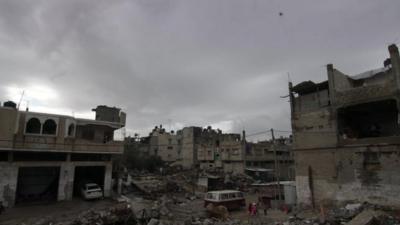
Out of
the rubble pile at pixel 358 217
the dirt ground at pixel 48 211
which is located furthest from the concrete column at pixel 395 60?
the dirt ground at pixel 48 211

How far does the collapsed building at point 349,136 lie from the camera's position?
19.3 m

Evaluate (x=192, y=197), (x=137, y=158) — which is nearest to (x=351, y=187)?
(x=192, y=197)

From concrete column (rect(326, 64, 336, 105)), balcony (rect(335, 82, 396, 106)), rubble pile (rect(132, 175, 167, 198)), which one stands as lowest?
rubble pile (rect(132, 175, 167, 198))

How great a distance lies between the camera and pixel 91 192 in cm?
2842

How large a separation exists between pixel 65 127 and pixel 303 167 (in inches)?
951

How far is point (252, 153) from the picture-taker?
55656 mm

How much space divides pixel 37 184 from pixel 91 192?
6.97 m

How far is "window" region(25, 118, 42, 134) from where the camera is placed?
27.5 metres

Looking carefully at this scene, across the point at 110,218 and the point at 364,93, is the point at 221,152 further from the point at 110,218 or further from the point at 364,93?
the point at 110,218

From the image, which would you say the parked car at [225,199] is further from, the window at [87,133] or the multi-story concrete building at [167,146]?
the multi-story concrete building at [167,146]

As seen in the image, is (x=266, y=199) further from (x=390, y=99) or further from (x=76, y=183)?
(x=76, y=183)

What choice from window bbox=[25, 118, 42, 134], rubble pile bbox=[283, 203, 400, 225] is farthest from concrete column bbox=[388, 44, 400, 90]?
window bbox=[25, 118, 42, 134]

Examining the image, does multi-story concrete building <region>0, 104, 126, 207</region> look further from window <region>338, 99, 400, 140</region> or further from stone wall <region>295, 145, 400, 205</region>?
window <region>338, 99, 400, 140</region>

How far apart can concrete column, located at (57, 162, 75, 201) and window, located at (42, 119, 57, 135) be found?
371 cm
